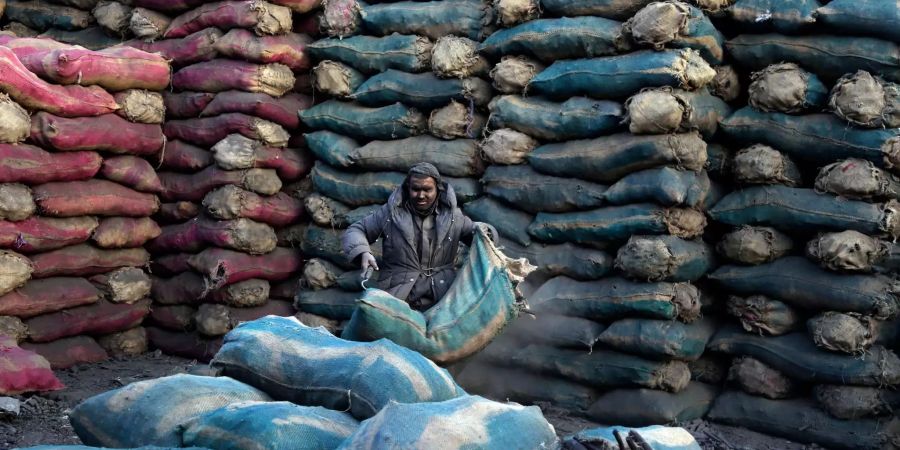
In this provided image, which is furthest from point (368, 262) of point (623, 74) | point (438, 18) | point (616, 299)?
point (438, 18)

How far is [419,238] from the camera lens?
17.8 feet

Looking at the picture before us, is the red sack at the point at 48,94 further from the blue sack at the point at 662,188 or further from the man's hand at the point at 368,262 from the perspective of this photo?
the blue sack at the point at 662,188

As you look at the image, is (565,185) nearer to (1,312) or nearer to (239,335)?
(239,335)

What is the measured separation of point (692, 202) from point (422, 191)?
153 centimetres

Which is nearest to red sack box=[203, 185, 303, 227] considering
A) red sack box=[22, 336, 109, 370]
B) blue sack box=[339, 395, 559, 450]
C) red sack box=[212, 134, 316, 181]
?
red sack box=[212, 134, 316, 181]

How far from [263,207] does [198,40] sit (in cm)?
133

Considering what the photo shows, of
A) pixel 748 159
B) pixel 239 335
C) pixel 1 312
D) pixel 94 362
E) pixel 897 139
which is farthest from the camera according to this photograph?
pixel 94 362

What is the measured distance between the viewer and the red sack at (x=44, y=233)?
5996mm

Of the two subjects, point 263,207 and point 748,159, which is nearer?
point 748,159

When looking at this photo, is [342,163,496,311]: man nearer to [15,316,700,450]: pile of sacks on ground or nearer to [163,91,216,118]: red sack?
[15,316,700,450]: pile of sacks on ground

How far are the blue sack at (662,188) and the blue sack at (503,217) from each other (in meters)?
0.60

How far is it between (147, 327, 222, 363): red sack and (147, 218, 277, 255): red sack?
2.11ft

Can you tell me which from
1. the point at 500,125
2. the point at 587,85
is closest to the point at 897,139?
the point at 587,85

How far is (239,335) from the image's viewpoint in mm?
3621
